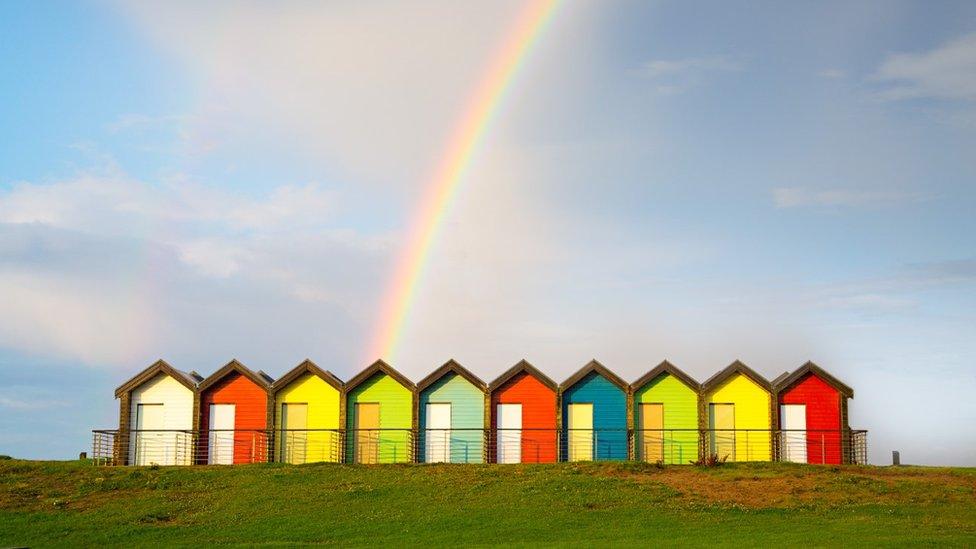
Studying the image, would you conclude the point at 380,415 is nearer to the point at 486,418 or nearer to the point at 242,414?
the point at 486,418

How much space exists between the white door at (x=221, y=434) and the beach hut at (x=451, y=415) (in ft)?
24.9

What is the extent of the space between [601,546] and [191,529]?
12.2 meters

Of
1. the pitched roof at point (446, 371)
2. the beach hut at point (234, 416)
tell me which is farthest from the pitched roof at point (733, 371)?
the beach hut at point (234, 416)

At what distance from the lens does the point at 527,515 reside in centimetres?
3619

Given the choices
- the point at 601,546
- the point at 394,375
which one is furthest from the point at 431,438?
the point at 601,546

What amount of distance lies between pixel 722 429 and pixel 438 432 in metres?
11.2

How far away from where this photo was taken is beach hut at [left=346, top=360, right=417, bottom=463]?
4822 cm

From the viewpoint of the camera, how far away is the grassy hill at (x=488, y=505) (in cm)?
3375

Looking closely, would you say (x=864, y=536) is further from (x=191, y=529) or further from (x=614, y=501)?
(x=191, y=529)

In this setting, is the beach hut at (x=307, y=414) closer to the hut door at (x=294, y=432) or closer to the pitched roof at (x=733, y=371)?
the hut door at (x=294, y=432)

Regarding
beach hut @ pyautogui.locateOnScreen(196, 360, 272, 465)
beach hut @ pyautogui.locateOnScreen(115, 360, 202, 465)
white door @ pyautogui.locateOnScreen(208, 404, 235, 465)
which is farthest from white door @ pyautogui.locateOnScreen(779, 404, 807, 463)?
beach hut @ pyautogui.locateOnScreen(115, 360, 202, 465)

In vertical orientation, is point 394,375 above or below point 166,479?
above

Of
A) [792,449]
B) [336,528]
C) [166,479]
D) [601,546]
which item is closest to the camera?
[601,546]

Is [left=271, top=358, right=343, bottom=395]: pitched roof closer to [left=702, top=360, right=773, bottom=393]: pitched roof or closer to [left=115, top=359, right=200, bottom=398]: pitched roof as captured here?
[left=115, top=359, right=200, bottom=398]: pitched roof
